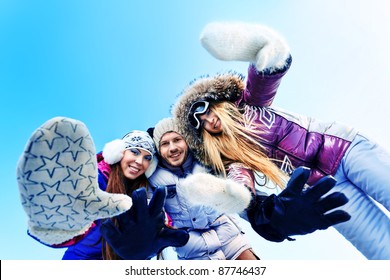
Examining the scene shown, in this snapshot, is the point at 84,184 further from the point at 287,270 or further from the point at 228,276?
the point at 287,270

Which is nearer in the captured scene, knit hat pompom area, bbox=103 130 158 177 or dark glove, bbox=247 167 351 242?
dark glove, bbox=247 167 351 242

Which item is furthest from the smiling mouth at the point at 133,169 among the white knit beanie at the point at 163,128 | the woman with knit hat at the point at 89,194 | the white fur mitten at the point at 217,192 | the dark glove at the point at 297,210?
the dark glove at the point at 297,210

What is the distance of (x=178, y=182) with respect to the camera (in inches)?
53.8

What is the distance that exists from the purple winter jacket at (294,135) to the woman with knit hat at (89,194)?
0.30 metres

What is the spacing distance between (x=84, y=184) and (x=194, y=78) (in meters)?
0.56

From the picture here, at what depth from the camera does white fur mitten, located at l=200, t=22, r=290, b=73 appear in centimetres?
124

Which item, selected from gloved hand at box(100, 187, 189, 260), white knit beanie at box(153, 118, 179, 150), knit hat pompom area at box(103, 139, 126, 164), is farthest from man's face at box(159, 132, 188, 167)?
gloved hand at box(100, 187, 189, 260)

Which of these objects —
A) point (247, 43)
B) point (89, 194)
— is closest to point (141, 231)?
point (89, 194)

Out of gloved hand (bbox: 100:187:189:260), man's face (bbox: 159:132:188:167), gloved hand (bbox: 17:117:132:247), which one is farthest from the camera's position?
man's face (bbox: 159:132:188:167)

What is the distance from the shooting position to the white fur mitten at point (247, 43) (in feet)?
4.08

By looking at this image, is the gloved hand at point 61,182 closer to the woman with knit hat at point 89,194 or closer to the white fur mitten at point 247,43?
the woman with knit hat at point 89,194

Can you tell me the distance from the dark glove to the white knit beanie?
0.35 m

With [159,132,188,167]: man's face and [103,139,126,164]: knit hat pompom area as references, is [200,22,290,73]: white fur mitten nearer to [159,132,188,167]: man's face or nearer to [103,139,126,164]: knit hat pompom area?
[159,132,188,167]: man's face

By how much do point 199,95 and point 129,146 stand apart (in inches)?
10.8
